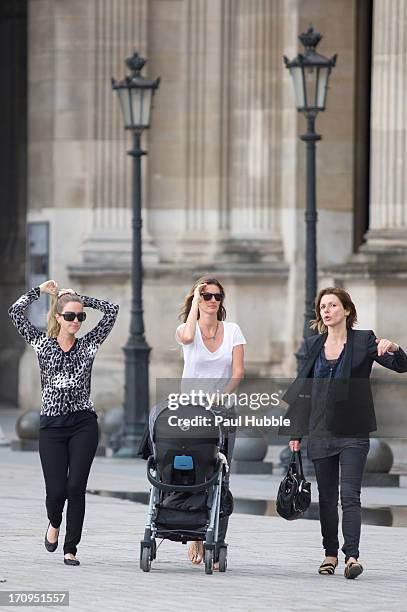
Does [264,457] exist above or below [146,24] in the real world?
below

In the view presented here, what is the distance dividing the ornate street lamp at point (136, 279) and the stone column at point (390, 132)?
3.04m

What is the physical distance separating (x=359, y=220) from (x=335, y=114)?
152cm

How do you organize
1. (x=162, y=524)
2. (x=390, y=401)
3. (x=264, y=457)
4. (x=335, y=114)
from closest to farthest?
(x=162, y=524)
(x=264, y=457)
(x=390, y=401)
(x=335, y=114)

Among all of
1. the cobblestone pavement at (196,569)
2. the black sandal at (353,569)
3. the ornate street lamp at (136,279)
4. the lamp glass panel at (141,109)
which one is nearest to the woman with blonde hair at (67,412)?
the cobblestone pavement at (196,569)

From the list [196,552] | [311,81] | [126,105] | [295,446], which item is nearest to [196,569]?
[196,552]

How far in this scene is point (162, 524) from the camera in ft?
41.2

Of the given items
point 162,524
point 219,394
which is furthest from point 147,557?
point 219,394

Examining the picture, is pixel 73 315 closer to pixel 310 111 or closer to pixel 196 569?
pixel 196 569

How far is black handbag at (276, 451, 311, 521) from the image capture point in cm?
1267

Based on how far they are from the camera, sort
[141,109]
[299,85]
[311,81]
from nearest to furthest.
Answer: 1. [299,85]
2. [311,81]
3. [141,109]

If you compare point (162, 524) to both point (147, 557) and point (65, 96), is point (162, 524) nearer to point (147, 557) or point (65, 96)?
point (147, 557)

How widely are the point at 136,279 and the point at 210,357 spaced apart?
10.7m

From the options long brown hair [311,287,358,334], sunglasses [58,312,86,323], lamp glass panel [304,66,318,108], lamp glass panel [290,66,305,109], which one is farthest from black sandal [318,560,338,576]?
lamp glass panel [304,66,318,108]

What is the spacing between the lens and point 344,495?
493 inches
